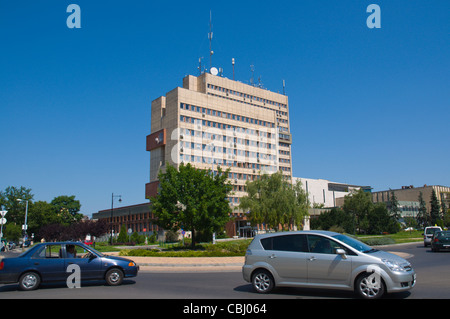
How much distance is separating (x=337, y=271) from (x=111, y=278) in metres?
7.45

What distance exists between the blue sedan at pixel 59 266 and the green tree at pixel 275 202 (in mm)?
43144

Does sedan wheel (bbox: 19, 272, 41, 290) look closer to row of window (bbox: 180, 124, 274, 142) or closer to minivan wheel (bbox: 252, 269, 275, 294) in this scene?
minivan wheel (bbox: 252, 269, 275, 294)

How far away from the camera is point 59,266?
12172 millimetres

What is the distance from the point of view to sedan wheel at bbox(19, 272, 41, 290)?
11758 millimetres

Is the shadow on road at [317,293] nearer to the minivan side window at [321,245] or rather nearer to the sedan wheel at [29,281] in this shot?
the minivan side window at [321,245]

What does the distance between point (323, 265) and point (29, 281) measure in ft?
30.1

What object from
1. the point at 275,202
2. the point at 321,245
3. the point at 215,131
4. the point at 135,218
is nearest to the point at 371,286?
the point at 321,245

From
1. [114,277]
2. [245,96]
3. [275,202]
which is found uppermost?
[245,96]

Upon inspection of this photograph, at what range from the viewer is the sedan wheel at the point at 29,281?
11.8 meters

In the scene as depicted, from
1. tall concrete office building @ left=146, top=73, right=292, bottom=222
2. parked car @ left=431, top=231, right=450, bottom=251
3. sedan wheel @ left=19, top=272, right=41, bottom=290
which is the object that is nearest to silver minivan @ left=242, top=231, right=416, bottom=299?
sedan wheel @ left=19, top=272, right=41, bottom=290

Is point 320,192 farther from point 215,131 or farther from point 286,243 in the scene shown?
point 286,243

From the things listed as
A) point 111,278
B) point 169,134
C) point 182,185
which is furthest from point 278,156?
point 111,278

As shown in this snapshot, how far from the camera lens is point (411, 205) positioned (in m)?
141

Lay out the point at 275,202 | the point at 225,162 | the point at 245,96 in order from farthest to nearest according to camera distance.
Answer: the point at 245,96, the point at 225,162, the point at 275,202
